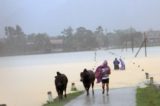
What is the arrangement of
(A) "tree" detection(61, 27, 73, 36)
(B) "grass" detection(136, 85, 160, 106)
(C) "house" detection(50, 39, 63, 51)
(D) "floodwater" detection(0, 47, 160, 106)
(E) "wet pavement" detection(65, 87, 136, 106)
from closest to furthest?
(B) "grass" detection(136, 85, 160, 106) → (E) "wet pavement" detection(65, 87, 136, 106) → (D) "floodwater" detection(0, 47, 160, 106) → (C) "house" detection(50, 39, 63, 51) → (A) "tree" detection(61, 27, 73, 36)

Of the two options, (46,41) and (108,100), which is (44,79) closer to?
(108,100)

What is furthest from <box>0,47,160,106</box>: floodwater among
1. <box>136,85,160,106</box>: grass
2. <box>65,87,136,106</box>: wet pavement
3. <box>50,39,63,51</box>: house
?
<box>50,39,63,51</box>: house

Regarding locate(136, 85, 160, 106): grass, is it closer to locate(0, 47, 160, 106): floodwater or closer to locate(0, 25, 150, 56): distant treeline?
locate(0, 47, 160, 106): floodwater

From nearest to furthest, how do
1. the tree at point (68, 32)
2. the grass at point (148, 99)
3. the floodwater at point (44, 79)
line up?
the grass at point (148, 99) → the floodwater at point (44, 79) → the tree at point (68, 32)

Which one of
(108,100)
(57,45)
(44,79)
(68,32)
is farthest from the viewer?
(68,32)

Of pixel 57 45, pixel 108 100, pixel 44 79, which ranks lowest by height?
pixel 44 79

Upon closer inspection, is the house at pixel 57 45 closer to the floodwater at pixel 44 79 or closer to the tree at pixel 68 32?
the tree at pixel 68 32

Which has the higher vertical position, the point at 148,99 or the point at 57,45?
the point at 57,45

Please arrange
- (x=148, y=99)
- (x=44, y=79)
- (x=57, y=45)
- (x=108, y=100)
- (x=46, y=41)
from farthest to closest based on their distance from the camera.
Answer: (x=57, y=45) → (x=46, y=41) → (x=44, y=79) → (x=108, y=100) → (x=148, y=99)

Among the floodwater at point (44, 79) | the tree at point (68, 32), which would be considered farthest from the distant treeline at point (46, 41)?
the floodwater at point (44, 79)

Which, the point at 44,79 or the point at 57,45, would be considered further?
the point at 57,45

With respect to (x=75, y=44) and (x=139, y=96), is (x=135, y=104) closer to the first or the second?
(x=139, y=96)

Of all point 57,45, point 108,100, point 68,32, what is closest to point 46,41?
point 57,45

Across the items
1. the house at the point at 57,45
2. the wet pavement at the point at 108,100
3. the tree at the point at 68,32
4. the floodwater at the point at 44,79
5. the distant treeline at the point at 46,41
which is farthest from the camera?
the tree at the point at 68,32
